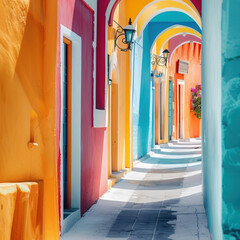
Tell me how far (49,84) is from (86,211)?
3.58 metres

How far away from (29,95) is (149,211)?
13.8 ft

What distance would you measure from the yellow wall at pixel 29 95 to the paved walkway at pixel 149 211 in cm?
188

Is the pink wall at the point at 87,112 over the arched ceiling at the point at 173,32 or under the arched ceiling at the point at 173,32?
under

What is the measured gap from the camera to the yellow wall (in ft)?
12.4

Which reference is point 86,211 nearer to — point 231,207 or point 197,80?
point 231,207

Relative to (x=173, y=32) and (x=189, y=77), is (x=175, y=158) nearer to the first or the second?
(x=173, y=32)

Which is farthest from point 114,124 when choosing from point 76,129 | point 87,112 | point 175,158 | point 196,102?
point 196,102

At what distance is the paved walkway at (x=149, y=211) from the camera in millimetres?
6316

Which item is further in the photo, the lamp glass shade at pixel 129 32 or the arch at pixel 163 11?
the arch at pixel 163 11

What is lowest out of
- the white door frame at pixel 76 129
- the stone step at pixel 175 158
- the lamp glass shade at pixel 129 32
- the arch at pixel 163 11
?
the stone step at pixel 175 158

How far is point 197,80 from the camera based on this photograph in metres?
29.6

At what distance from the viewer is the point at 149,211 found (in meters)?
7.90

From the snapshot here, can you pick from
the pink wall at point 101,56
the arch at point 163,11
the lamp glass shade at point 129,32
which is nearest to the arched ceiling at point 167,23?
the arch at point 163,11

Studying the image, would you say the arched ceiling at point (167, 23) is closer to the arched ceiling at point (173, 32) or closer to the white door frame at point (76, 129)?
the arched ceiling at point (173, 32)
